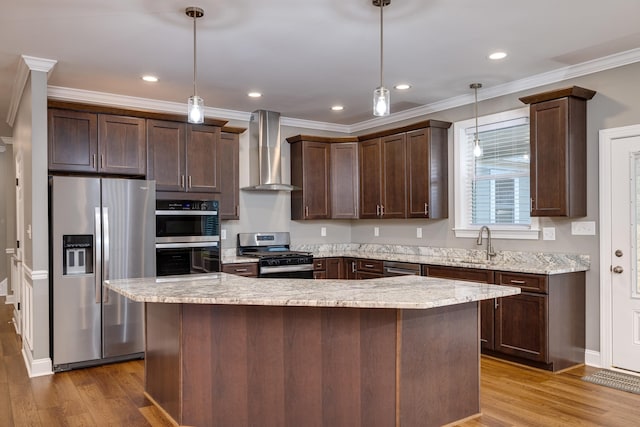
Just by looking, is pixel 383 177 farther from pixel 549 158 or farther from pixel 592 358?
pixel 592 358

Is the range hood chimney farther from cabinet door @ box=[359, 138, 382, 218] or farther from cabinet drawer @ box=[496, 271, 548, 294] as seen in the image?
cabinet drawer @ box=[496, 271, 548, 294]

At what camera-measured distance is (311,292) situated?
2.61m

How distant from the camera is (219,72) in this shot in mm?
4398

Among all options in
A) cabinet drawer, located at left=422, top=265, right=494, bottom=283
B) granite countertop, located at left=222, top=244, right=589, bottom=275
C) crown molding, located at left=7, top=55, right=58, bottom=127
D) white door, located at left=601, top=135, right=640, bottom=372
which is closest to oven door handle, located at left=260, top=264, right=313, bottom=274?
granite countertop, located at left=222, top=244, right=589, bottom=275

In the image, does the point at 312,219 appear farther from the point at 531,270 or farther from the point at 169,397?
the point at 169,397

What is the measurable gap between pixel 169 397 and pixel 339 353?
112cm

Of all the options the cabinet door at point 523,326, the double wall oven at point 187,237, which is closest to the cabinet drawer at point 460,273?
the cabinet door at point 523,326

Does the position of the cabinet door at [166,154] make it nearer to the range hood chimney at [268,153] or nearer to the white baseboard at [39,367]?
the range hood chimney at [268,153]

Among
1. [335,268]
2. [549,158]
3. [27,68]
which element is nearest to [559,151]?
[549,158]

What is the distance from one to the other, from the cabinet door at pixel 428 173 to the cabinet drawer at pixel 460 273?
69cm

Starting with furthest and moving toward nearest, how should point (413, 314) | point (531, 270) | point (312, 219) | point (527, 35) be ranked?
1. point (312, 219)
2. point (531, 270)
3. point (527, 35)
4. point (413, 314)

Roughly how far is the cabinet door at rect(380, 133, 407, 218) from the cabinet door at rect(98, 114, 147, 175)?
272cm

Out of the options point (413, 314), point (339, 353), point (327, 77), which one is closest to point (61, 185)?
point (327, 77)

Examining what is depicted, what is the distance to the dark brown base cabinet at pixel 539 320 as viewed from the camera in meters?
3.99
